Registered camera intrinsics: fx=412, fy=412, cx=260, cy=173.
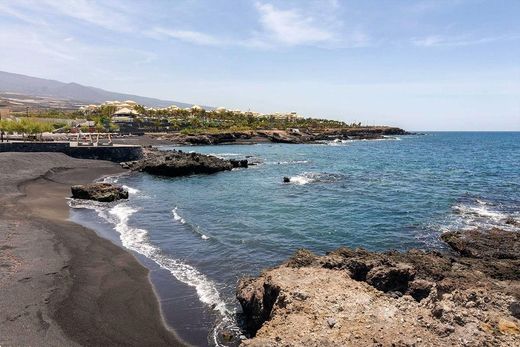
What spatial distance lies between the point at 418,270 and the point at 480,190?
32.8 meters

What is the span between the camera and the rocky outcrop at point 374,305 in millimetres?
9672

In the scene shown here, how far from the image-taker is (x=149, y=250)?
22719 millimetres

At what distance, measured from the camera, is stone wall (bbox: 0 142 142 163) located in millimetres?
54812

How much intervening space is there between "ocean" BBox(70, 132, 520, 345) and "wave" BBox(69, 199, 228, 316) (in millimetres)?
53

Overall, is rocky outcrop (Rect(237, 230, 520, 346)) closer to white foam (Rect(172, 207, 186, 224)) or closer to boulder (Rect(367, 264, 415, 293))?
boulder (Rect(367, 264, 415, 293))

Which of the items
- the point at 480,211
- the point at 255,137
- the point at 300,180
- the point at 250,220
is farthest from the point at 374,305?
the point at 255,137

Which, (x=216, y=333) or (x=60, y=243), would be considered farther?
(x=60, y=243)

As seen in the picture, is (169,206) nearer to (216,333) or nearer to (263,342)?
(216,333)

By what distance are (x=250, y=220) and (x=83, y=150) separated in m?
39.0

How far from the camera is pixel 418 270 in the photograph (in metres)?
16.4

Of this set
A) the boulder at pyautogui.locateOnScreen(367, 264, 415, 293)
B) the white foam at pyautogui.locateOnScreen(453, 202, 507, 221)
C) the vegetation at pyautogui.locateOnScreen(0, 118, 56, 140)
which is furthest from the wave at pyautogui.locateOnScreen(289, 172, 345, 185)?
the vegetation at pyautogui.locateOnScreen(0, 118, 56, 140)

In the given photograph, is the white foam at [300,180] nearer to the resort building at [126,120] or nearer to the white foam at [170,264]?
the white foam at [170,264]

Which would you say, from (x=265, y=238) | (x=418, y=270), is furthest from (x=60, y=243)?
(x=418, y=270)

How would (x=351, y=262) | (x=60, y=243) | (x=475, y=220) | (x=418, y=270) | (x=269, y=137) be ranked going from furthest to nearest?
1. (x=269, y=137)
2. (x=475, y=220)
3. (x=60, y=243)
4. (x=418, y=270)
5. (x=351, y=262)
